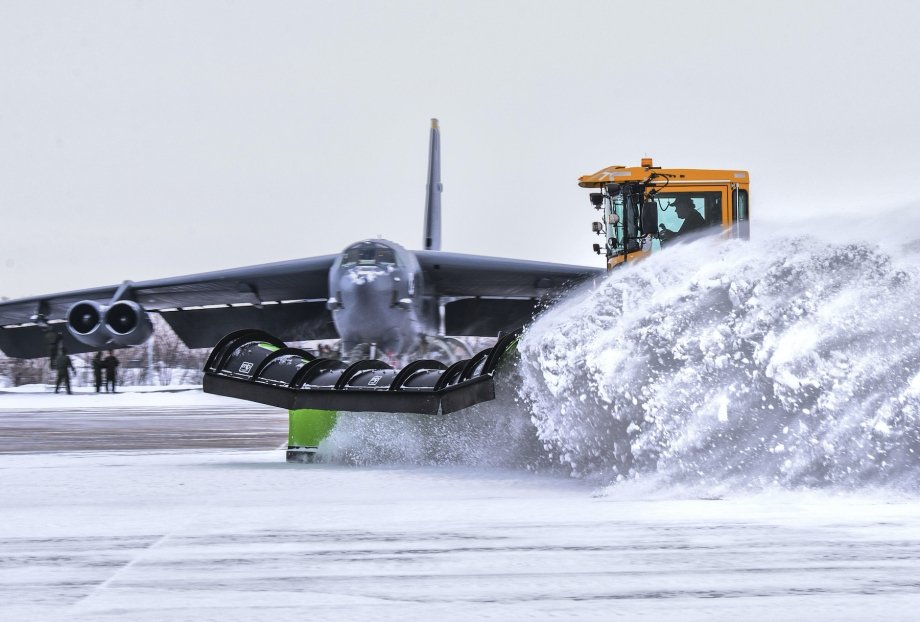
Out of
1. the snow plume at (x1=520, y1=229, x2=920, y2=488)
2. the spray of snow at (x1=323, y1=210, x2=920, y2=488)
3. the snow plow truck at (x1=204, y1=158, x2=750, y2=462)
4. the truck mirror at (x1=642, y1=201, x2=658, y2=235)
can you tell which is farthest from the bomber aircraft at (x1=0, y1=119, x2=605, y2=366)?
the snow plume at (x1=520, y1=229, x2=920, y2=488)

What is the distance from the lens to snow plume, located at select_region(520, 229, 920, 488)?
5.52 metres

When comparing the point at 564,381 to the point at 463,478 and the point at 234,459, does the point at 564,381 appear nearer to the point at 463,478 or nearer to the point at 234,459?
the point at 463,478

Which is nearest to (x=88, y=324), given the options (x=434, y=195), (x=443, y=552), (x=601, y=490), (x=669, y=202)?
(x=434, y=195)

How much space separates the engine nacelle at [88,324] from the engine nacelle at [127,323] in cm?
15

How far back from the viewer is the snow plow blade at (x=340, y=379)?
22.9 ft

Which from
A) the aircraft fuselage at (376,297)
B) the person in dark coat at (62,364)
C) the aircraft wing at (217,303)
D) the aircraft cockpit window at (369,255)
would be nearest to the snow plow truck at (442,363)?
the aircraft fuselage at (376,297)

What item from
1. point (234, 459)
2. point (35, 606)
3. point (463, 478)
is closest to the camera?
point (35, 606)

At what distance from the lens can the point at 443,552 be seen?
4094mm

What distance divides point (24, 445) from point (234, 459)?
9.15ft

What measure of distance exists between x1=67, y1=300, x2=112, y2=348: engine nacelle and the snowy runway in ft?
56.1

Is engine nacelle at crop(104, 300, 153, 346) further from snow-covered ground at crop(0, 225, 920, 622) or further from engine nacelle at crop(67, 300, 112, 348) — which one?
snow-covered ground at crop(0, 225, 920, 622)

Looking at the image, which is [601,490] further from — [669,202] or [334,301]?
[334,301]

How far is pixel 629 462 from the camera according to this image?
20.4ft

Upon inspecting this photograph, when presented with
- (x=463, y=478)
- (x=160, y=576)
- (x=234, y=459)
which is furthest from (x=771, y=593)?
(x=234, y=459)
